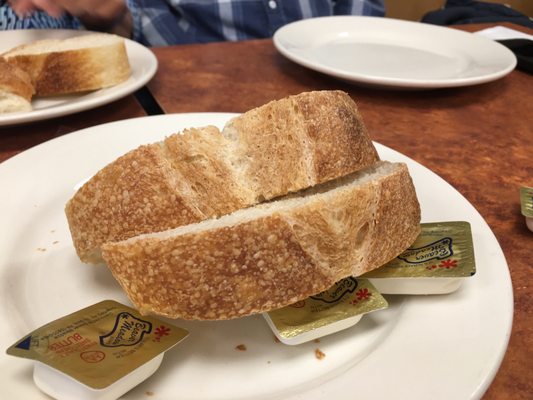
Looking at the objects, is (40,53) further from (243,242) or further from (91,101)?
(243,242)

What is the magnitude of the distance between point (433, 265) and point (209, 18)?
6.57 ft

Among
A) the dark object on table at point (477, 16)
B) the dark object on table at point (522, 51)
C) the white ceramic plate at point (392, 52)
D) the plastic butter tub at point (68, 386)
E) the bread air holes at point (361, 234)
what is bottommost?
the dark object on table at point (477, 16)

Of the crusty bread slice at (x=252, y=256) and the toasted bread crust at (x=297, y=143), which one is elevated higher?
the toasted bread crust at (x=297, y=143)

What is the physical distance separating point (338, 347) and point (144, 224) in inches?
14.0

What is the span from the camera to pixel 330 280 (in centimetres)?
85

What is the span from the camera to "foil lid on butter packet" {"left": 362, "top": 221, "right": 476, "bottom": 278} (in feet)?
2.80

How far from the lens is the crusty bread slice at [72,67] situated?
5.36 feet

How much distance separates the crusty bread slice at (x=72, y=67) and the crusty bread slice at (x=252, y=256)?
3.31ft

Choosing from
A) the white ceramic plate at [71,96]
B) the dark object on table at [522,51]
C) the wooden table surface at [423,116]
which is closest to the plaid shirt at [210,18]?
the wooden table surface at [423,116]

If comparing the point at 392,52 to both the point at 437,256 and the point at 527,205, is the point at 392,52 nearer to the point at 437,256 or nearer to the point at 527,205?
the point at 527,205

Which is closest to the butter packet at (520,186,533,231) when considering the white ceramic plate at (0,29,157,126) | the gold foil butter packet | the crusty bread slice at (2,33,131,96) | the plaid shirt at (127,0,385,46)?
the gold foil butter packet

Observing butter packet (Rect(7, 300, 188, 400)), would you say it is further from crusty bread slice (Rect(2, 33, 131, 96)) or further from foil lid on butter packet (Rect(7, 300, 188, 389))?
crusty bread slice (Rect(2, 33, 131, 96))

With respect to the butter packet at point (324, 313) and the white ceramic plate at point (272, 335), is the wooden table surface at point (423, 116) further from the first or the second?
the butter packet at point (324, 313)

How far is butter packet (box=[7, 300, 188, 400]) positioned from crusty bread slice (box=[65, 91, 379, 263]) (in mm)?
144
